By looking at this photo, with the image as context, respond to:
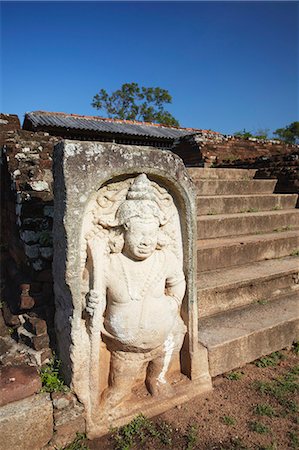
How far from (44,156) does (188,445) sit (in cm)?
303

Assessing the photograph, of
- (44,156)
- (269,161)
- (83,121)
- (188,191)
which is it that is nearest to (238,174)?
(269,161)

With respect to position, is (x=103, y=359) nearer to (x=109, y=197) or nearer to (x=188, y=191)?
(x=109, y=197)

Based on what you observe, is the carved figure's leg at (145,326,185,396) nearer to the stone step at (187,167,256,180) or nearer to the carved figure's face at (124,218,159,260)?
the carved figure's face at (124,218,159,260)

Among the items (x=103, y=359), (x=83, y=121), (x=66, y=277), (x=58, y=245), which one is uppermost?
(x=83, y=121)

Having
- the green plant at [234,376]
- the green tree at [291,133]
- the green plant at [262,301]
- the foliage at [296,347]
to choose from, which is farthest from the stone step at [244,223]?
the green tree at [291,133]

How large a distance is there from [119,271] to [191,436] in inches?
43.3

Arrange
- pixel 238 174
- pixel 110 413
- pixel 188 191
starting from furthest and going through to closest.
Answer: pixel 238 174
pixel 188 191
pixel 110 413

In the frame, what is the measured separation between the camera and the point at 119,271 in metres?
2.00

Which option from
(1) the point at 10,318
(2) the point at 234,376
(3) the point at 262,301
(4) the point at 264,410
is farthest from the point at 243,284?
(1) the point at 10,318

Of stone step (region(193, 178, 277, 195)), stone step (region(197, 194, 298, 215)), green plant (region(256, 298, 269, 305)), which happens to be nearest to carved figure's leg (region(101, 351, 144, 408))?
green plant (region(256, 298, 269, 305))

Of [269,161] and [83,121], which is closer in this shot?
[269,161]

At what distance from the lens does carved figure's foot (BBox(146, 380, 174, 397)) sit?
2.20m

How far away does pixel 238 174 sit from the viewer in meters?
6.22

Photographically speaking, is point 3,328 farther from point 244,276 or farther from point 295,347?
point 295,347
